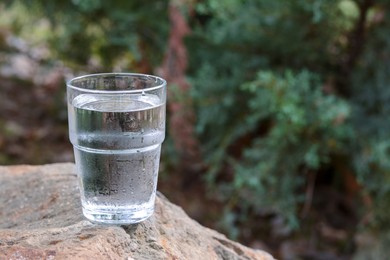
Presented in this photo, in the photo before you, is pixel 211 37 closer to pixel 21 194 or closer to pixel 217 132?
pixel 217 132

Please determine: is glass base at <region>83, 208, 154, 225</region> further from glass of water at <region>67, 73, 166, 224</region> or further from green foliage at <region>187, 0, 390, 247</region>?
green foliage at <region>187, 0, 390, 247</region>

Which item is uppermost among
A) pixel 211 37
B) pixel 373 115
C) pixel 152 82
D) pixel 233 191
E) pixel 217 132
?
pixel 152 82

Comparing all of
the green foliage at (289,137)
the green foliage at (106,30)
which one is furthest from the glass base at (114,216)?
the green foliage at (106,30)

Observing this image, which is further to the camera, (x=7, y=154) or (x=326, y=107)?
(x=7, y=154)

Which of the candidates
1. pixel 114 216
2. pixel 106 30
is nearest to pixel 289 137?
pixel 106 30

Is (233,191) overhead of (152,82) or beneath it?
beneath

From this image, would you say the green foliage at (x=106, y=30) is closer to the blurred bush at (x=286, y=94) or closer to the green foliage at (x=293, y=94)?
the blurred bush at (x=286, y=94)

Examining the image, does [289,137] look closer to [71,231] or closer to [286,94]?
[286,94]

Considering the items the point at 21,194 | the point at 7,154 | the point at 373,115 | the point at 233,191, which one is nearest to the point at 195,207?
the point at 233,191
